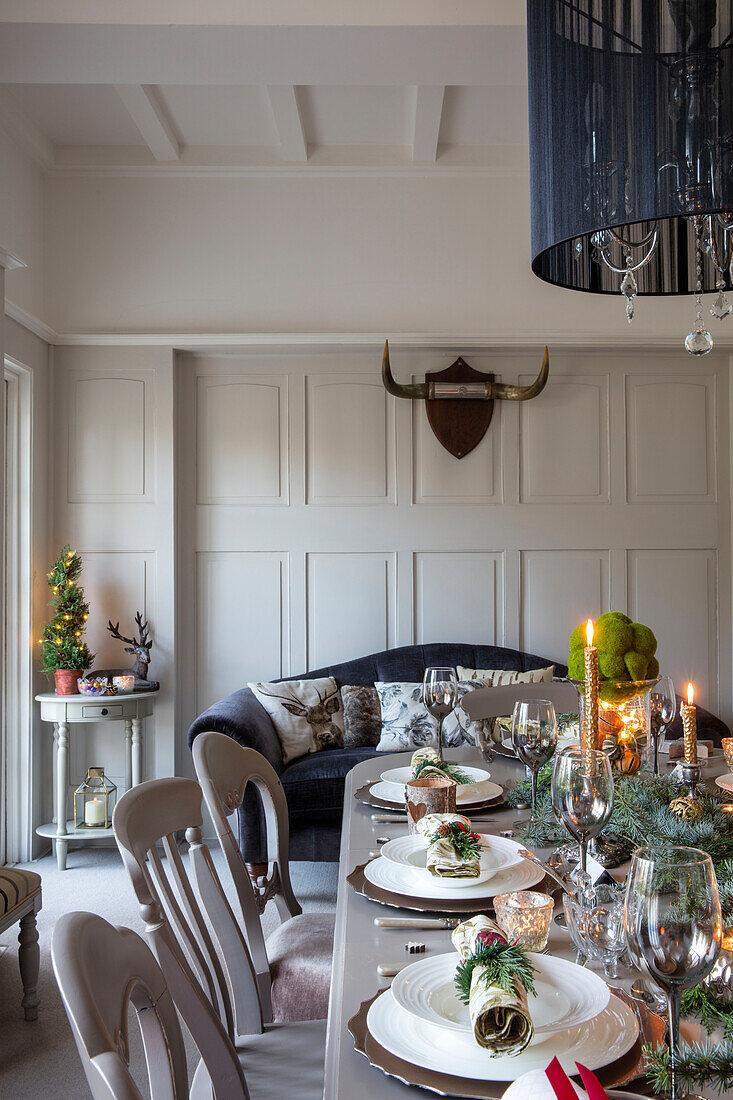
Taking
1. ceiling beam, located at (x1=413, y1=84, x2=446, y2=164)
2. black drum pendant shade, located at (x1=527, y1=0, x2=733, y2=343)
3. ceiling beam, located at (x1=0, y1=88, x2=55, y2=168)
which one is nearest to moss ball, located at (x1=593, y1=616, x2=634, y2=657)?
black drum pendant shade, located at (x1=527, y1=0, x2=733, y2=343)

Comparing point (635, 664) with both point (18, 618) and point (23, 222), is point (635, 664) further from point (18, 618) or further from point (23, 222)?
point (23, 222)

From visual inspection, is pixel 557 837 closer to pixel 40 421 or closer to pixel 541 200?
pixel 541 200

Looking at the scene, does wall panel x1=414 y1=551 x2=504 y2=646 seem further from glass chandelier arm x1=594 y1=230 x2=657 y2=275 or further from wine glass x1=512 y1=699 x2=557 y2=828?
wine glass x1=512 y1=699 x2=557 y2=828

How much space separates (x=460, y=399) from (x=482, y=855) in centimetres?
337

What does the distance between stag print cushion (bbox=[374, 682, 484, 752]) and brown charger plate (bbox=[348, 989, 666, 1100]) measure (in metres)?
3.05

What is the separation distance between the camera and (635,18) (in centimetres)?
130

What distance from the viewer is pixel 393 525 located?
15.3ft

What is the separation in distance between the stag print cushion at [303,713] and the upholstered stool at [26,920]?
143cm

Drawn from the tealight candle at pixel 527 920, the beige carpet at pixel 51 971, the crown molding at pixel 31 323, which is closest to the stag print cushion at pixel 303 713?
the beige carpet at pixel 51 971

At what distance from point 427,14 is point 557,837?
246 centimetres

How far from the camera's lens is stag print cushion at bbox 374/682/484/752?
4035 millimetres

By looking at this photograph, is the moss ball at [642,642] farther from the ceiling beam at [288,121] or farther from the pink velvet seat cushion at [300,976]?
the ceiling beam at [288,121]

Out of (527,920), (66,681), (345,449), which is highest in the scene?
(345,449)

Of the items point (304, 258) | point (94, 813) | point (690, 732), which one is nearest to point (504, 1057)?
point (690, 732)
